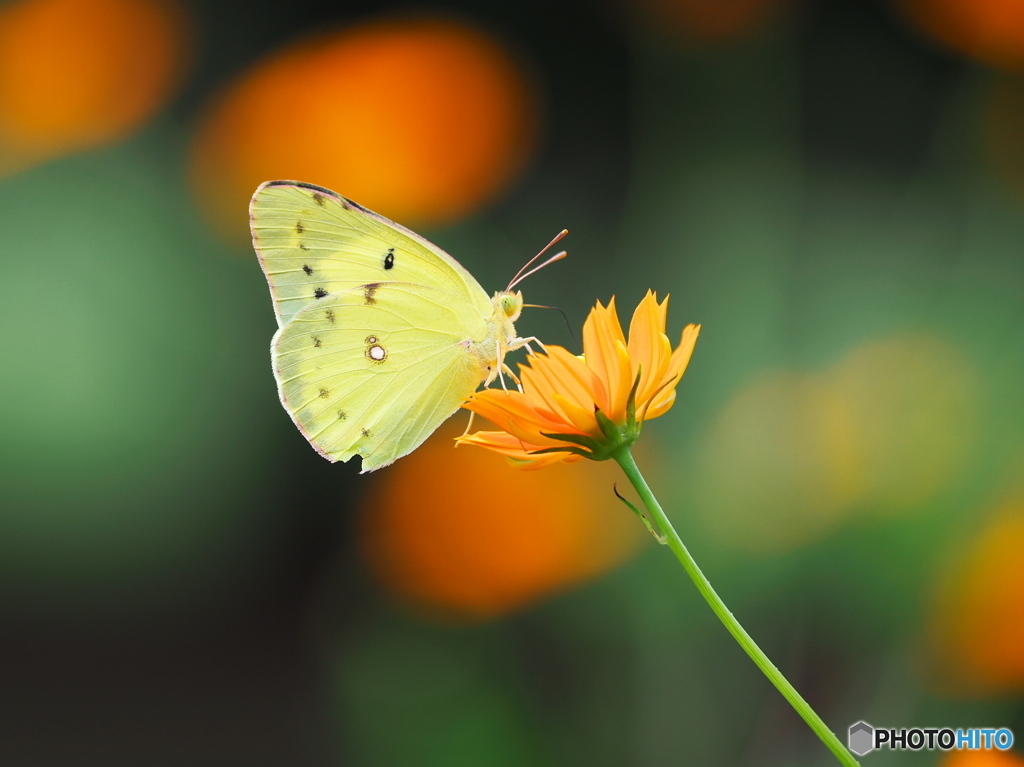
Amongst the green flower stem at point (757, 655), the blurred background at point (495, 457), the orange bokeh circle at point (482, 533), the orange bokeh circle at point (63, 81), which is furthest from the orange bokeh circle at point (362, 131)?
the green flower stem at point (757, 655)

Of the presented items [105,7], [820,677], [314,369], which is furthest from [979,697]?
[105,7]

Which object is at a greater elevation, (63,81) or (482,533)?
(63,81)

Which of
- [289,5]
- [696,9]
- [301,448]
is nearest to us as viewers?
[696,9]

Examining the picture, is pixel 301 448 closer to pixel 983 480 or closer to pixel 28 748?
pixel 28 748

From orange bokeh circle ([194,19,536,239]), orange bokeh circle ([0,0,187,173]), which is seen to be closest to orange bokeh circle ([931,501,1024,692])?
orange bokeh circle ([194,19,536,239])

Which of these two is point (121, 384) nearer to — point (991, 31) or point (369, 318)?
point (369, 318)

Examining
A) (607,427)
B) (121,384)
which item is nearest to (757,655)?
(607,427)

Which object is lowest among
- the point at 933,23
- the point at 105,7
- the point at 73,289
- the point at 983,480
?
the point at 983,480
